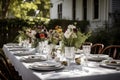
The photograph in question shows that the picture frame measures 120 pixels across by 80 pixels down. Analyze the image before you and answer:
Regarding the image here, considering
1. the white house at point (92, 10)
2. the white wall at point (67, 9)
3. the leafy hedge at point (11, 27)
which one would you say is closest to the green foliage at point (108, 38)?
the white house at point (92, 10)

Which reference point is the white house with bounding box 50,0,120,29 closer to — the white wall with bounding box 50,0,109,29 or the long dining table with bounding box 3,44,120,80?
the white wall with bounding box 50,0,109,29

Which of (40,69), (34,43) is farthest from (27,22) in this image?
(40,69)

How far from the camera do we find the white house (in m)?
10.9

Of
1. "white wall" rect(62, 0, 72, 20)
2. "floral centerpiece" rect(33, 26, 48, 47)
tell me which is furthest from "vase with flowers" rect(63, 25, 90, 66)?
"white wall" rect(62, 0, 72, 20)

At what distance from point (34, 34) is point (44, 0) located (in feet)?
52.3

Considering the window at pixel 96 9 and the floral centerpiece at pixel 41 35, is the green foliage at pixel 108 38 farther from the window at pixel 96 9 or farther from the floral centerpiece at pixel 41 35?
the floral centerpiece at pixel 41 35

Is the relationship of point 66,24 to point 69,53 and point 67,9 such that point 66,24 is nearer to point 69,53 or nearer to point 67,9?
point 67,9

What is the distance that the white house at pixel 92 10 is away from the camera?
10898 mm

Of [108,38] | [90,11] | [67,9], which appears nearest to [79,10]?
[90,11]

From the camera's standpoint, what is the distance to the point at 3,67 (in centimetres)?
318

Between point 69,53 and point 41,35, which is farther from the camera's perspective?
point 41,35

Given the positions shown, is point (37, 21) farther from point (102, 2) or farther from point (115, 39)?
point (115, 39)

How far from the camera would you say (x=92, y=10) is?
1246cm

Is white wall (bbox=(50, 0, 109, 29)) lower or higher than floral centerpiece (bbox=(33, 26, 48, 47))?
higher
